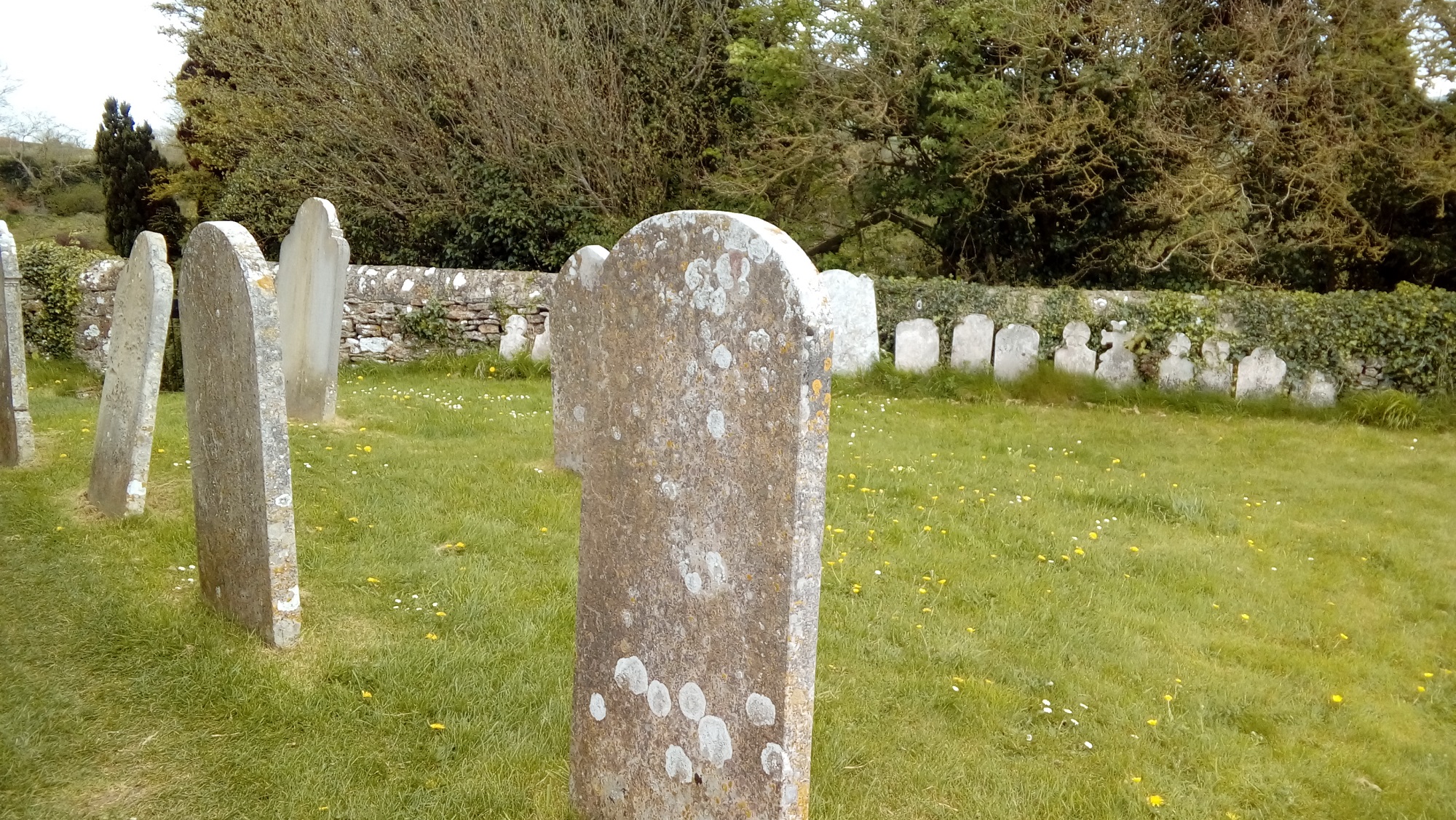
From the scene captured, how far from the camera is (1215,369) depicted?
10.7 m

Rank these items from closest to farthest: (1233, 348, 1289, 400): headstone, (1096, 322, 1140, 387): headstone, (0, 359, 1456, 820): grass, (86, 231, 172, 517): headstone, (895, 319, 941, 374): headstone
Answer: (0, 359, 1456, 820): grass < (86, 231, 172, 517): headstone < (1233, 348, 1289, 400): headstone < (1096, 322, 1140, 387): headstone < (895, 319, 941, 374): headstone

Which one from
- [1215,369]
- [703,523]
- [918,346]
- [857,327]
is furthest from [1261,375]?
[703,523]

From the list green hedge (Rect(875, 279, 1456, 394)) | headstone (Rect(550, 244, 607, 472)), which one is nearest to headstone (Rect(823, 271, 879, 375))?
green hedge (Rect(875, 279, 1456, 394))

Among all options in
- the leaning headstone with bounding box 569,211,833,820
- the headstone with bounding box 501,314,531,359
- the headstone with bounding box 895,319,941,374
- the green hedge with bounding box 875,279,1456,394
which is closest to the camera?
the leaning headstone with bounding box 569,211,833,820

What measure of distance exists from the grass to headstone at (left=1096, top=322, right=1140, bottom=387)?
3.38 metres

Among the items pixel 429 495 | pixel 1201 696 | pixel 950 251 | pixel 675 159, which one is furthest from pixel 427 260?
pixel 1201 696

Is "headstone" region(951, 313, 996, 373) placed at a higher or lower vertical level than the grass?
higher

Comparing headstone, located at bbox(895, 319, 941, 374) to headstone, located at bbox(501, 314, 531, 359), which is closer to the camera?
headstone, located at bbox(895, 319, 941, 374)

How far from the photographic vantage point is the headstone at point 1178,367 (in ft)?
35.3

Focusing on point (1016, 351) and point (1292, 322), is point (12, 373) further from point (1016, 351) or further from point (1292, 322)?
point (1292, 322)

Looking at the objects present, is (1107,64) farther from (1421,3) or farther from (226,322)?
(226,322)

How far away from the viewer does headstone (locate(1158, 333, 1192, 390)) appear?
35.3 feet

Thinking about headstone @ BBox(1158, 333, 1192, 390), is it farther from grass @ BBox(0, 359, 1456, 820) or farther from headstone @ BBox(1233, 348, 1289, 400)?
grass @ BBox(0, 359, 1456, 820)

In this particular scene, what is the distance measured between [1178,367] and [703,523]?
9.88 metres
